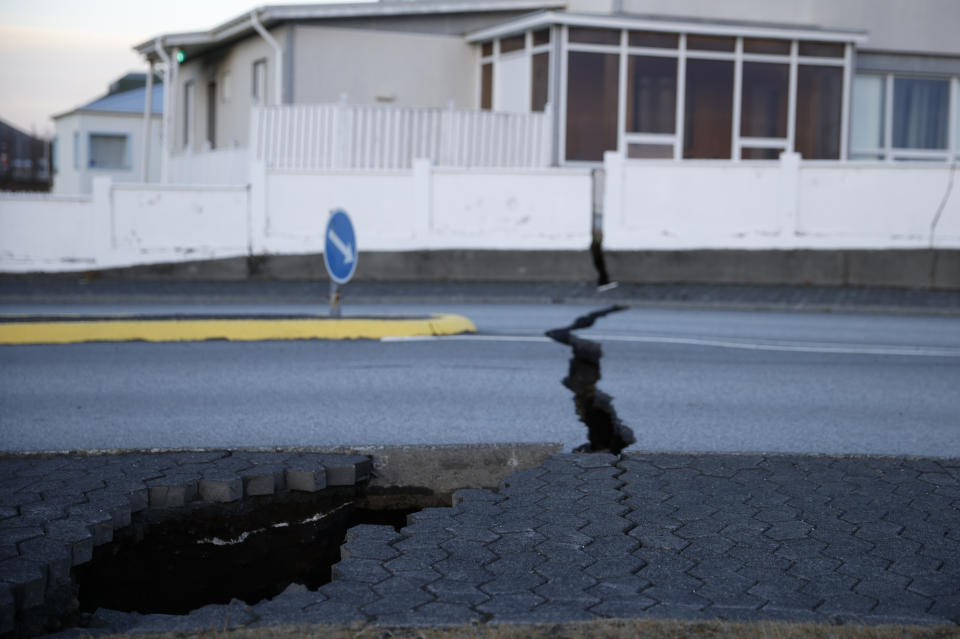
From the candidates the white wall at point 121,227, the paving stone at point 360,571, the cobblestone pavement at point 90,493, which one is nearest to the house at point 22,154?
the white wall at point 121,227

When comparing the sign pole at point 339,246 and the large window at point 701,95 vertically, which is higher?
the large window at point 701,95

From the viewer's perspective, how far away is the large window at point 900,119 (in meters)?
23.9

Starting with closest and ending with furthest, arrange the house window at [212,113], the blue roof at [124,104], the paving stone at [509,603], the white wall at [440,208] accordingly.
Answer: the paving stone at [509,603] < the white wall at [440,208] < the house window at [212,113] < the blue roof at [124,104]

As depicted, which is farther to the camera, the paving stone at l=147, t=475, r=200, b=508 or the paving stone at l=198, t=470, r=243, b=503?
the paving stone at l=198, t=470, r=243, b=503

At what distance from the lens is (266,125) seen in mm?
18969

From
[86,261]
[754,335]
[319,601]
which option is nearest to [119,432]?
[319,601]

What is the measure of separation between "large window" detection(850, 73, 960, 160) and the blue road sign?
16651mm

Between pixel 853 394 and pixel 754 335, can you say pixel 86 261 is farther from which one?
pixel 853 394

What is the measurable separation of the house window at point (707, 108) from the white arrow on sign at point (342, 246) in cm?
1272

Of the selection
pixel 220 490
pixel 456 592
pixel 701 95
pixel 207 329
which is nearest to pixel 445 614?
pixel 456 592

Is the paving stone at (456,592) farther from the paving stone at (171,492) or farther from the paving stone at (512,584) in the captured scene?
the paving stone at (171,492)

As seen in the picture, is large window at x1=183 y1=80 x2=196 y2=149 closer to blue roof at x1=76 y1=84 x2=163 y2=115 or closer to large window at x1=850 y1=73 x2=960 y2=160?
blue roof at x1=76 y1=84 x2=163 y2=115

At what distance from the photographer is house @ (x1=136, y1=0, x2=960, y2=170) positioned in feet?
68.7

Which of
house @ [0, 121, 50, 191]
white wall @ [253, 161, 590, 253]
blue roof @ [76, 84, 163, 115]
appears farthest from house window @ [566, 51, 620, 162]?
house @ [0, 121, 50, 191]
